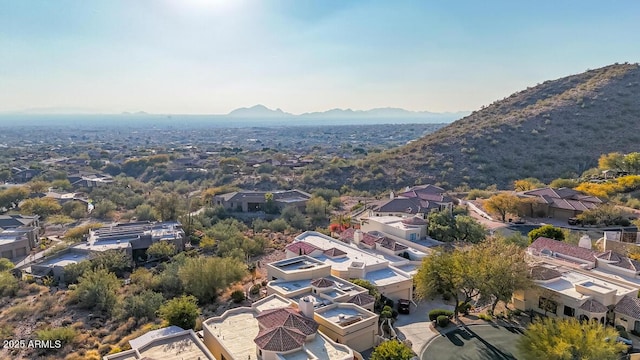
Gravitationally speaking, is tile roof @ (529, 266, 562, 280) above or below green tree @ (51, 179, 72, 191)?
above

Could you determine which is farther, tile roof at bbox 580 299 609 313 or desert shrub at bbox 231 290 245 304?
desert shrub at bbox 231 290 245 304

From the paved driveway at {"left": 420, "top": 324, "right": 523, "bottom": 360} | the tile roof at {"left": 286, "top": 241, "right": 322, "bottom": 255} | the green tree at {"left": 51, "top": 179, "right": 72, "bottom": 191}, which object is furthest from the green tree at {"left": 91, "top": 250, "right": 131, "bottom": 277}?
the green tree at {"left": 51, "top": 179, "right": 72, "bottom": 191}

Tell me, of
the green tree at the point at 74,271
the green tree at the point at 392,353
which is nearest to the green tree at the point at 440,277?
the green tree at the point at 392,353

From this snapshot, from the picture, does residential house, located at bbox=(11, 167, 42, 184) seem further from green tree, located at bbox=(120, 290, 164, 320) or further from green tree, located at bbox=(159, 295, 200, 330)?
green tree, located at bbox=(159, 295, 200, 330)

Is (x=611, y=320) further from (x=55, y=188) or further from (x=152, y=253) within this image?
(x=55, y=188)

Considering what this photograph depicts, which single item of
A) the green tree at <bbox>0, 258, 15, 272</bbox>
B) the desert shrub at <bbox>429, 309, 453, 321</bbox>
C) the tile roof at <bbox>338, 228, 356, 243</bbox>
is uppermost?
the tile roof at <bbox>338, 228, 356, 243</bbox>

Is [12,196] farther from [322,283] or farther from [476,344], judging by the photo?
[476,344]
